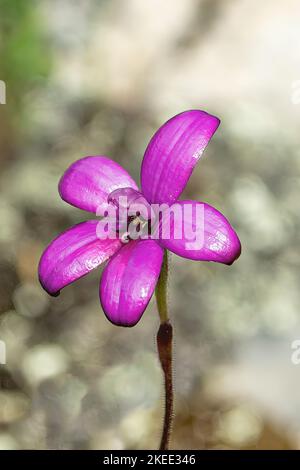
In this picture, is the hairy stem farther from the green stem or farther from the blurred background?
the blurred background

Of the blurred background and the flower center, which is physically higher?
the flower center

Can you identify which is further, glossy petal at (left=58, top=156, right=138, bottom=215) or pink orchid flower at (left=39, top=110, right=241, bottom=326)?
glossy petal at (left=58, top=156, right=138, bottom=215)

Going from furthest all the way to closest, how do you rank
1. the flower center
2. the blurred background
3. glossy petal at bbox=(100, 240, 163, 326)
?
the blurred background → the flower center → glossy petal at bbox=(100, 240, 163, 326)

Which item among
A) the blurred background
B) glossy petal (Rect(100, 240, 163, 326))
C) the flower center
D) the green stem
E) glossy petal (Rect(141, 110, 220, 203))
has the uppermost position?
glossy petal (Rect(141, 110, 220, 203))

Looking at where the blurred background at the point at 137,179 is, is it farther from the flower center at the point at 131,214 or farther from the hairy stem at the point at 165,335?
the flower center at the point at 131,214

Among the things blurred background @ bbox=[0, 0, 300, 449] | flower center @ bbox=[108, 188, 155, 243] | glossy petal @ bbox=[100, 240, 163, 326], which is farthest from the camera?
blurred background @ bbox=[0, 0, 300, 449]

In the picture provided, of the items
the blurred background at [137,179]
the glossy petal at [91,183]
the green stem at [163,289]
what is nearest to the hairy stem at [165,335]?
the green stem at [163,289]

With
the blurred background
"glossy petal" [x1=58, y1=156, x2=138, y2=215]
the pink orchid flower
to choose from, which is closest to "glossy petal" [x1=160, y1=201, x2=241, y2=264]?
the pink orchid flower
